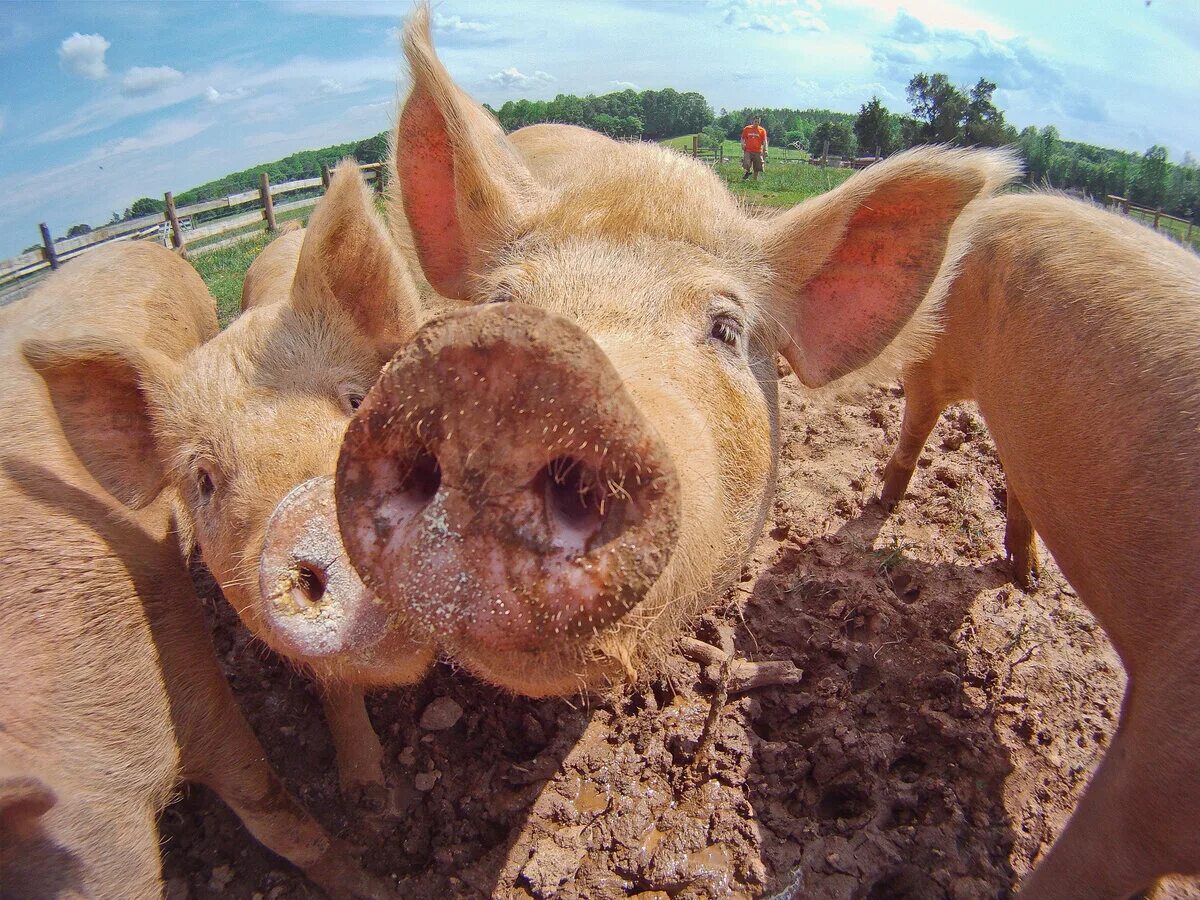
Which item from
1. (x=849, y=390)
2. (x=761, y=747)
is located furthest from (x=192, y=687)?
(x=849, y=390)

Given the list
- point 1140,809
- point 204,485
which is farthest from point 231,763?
point 1140,809

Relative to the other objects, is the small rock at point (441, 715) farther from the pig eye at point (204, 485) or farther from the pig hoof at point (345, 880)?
the pig eye at point (204, 485)

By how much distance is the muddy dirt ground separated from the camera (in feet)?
10.5

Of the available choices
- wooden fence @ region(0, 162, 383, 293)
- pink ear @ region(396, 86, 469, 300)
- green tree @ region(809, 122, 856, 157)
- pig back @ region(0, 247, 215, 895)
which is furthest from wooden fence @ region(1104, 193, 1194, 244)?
green tree @ region(809, 122, 856, 157)

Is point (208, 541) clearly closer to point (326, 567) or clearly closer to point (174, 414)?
point (174, 414)

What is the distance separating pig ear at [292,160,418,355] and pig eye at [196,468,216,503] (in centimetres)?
90

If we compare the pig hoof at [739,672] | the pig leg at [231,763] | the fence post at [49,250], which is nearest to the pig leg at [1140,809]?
the pig hoof at [739,672]

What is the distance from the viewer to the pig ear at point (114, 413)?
3.12 metres

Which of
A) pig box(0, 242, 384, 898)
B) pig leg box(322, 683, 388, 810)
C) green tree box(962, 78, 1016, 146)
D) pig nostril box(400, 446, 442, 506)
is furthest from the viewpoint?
green tree box(962, 78, 1016, 146)

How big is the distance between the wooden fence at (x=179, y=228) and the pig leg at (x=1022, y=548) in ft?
48.6

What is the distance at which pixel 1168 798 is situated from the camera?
249cm

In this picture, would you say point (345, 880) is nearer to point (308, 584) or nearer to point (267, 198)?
point (308, 584)

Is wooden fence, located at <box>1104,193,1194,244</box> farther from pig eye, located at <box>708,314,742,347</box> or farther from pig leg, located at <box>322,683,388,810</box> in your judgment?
pig leg, located at <box>322,683,388,810</box>

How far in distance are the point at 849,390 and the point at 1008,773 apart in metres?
2.02
